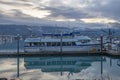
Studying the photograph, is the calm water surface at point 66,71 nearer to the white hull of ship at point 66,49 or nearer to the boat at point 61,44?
the white hull of ship at point 66,49

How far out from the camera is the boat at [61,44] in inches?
1656

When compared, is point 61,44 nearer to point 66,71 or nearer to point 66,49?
point 66,49

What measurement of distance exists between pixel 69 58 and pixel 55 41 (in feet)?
21.2

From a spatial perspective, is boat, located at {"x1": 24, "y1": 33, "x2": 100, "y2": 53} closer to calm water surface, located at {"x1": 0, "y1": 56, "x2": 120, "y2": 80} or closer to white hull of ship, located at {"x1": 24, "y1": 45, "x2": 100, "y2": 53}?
white hull of ship, located at {"x1": 24, "y1": 45, "x2": 100, "y2": 53}

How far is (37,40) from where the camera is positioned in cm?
4338

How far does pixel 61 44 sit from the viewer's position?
41438 millimetres

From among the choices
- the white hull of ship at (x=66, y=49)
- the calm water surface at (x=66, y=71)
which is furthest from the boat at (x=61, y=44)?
the calm water surface at (x=66, y=71)

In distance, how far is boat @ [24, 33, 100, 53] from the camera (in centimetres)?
4206

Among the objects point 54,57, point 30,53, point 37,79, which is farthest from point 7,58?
point 37,79

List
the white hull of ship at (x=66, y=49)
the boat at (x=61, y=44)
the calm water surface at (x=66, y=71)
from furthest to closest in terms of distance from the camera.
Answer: the boat at (x=61, y=44)
the white hull of ship at (x=66, y=49)
the calm water surface at (x=66, y=71)

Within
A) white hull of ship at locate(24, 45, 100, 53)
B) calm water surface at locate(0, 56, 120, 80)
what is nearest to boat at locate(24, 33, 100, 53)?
white hull of ship at locate(24, 45, 100, 53)

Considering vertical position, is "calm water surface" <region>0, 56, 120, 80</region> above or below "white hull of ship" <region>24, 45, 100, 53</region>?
below

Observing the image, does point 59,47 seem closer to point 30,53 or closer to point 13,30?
point 30,53

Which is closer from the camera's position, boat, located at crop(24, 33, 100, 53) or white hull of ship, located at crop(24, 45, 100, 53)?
Answer: white hull of ship, located at crop(24, 45, 100, 53)
